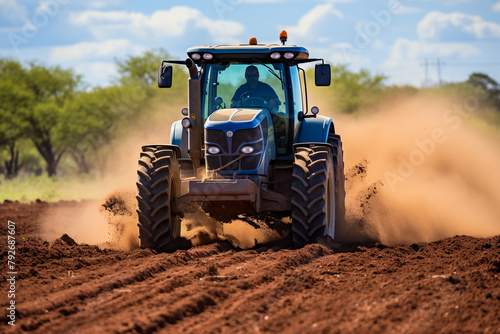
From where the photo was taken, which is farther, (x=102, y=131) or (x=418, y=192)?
(x=102, y=131)

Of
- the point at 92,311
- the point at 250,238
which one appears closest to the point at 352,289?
the point at 92,311

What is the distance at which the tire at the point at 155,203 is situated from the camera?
9906 mm

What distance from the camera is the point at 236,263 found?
8883 millimetres

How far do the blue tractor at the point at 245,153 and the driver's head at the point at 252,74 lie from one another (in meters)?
0.01

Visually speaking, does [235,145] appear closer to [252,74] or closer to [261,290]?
[252,74]

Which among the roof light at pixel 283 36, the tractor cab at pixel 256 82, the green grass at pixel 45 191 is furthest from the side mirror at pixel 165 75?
the green grass at pixel 45 191

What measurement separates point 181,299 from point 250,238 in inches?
184

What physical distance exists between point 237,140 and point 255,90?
3.81 ft

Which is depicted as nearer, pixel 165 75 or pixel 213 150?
pixel 213 150

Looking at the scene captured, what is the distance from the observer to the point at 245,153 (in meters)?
10.1

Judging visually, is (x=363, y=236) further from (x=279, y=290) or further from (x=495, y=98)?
(x=495, y=98)

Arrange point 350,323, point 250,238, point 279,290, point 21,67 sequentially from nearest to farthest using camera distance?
1. point 350,323
2. point 279,290
3. point 250,238
4. point 21,67

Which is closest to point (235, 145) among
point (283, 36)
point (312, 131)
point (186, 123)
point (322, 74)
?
point (186, 123)

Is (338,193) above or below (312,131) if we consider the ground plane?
below
